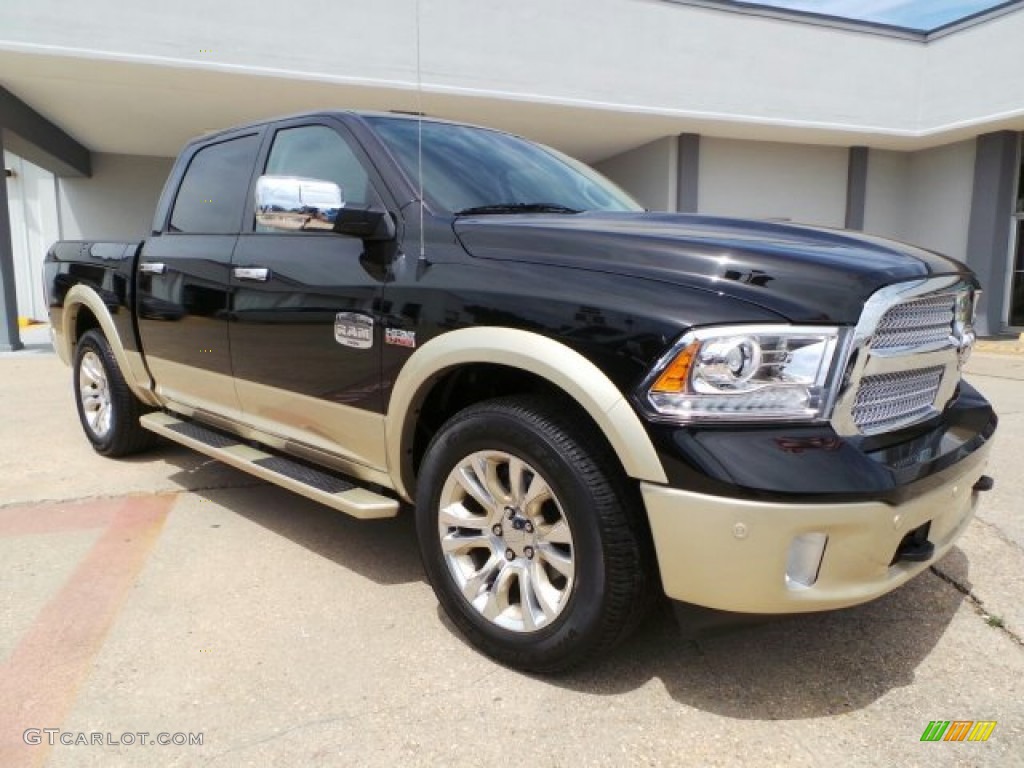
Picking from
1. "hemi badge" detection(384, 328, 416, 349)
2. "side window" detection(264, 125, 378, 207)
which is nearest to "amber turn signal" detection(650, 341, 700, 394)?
"hemi badge" detection(384, 328, 416, 349)

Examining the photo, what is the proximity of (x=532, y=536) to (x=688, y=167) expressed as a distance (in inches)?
515

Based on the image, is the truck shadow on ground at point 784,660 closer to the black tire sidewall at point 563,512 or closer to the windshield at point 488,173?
the black tire sidewall at point 563,512

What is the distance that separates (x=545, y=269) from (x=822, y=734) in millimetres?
1548

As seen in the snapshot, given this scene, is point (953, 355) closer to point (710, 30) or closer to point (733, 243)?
point (733, 243)

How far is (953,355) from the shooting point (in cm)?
250

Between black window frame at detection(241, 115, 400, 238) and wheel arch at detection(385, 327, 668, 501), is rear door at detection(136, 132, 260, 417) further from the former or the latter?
wheel arch at detection(385, 327, 668, 501)

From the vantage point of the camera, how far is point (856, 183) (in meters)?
15.6

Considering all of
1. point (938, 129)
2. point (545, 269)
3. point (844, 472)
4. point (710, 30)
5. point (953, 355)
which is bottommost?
point (844, 472)

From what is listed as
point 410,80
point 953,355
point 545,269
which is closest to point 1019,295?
point 410,80

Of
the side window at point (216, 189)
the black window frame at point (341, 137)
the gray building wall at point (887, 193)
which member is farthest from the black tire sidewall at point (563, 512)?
the gray building wall at point (887, 193)

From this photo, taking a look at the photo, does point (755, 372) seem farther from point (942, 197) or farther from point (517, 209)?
point (942, 197)

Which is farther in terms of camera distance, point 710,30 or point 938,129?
point 938,129

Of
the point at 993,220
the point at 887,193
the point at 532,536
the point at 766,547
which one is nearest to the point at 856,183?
the point at 887,193

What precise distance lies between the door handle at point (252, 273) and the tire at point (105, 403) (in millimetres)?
1773
